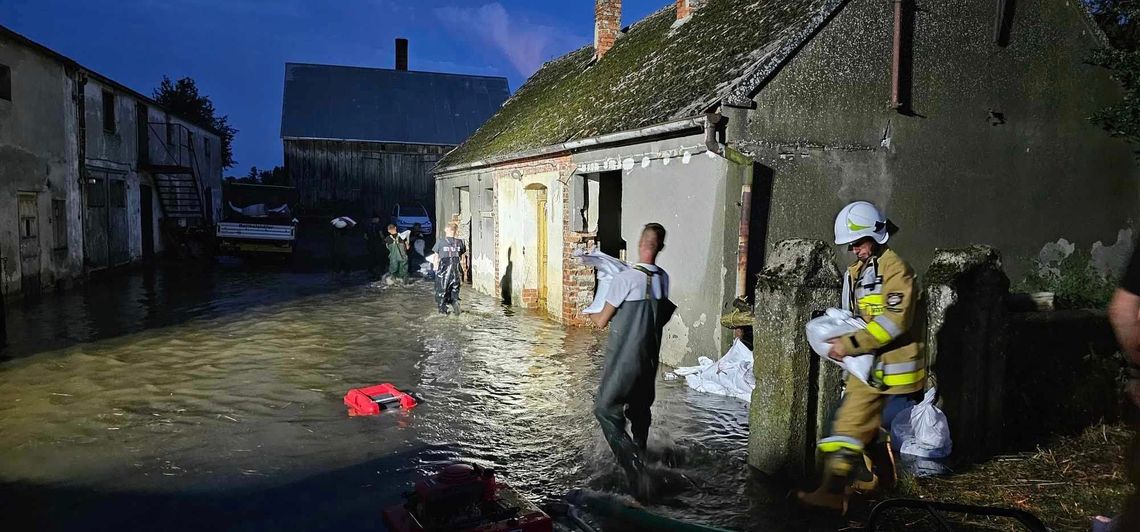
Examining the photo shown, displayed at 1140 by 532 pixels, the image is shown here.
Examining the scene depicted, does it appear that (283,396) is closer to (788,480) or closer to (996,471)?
(788,480)

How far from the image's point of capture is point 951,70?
937 cm

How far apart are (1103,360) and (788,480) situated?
3118 millimetres

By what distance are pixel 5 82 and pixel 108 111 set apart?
6.61 metres

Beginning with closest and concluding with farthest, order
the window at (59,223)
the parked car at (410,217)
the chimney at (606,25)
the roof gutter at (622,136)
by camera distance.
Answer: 1. the roof gutter at (622,136)
2. the window at (59,223)
3. the chimney at (606,25)
4. the parked car at (410,217)


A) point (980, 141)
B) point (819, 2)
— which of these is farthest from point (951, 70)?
point (819, 2)

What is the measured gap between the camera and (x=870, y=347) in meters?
4.25

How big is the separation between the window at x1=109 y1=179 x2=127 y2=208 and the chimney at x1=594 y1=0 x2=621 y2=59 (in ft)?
49.7

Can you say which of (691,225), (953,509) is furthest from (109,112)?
(953,509)

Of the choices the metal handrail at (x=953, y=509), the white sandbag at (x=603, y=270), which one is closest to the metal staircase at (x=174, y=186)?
the white sandbag at (x=603, y=270)

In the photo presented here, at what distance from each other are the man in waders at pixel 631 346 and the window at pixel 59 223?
56.2 feet

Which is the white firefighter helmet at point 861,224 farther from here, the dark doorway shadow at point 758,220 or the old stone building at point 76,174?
the old stone building at point 76,174

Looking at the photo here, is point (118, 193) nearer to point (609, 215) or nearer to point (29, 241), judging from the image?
point (29, 241)

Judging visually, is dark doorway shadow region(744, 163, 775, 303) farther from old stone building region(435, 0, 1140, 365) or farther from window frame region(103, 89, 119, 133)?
window frame region(103, 89, 119, 133)

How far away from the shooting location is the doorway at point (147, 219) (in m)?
24.1
